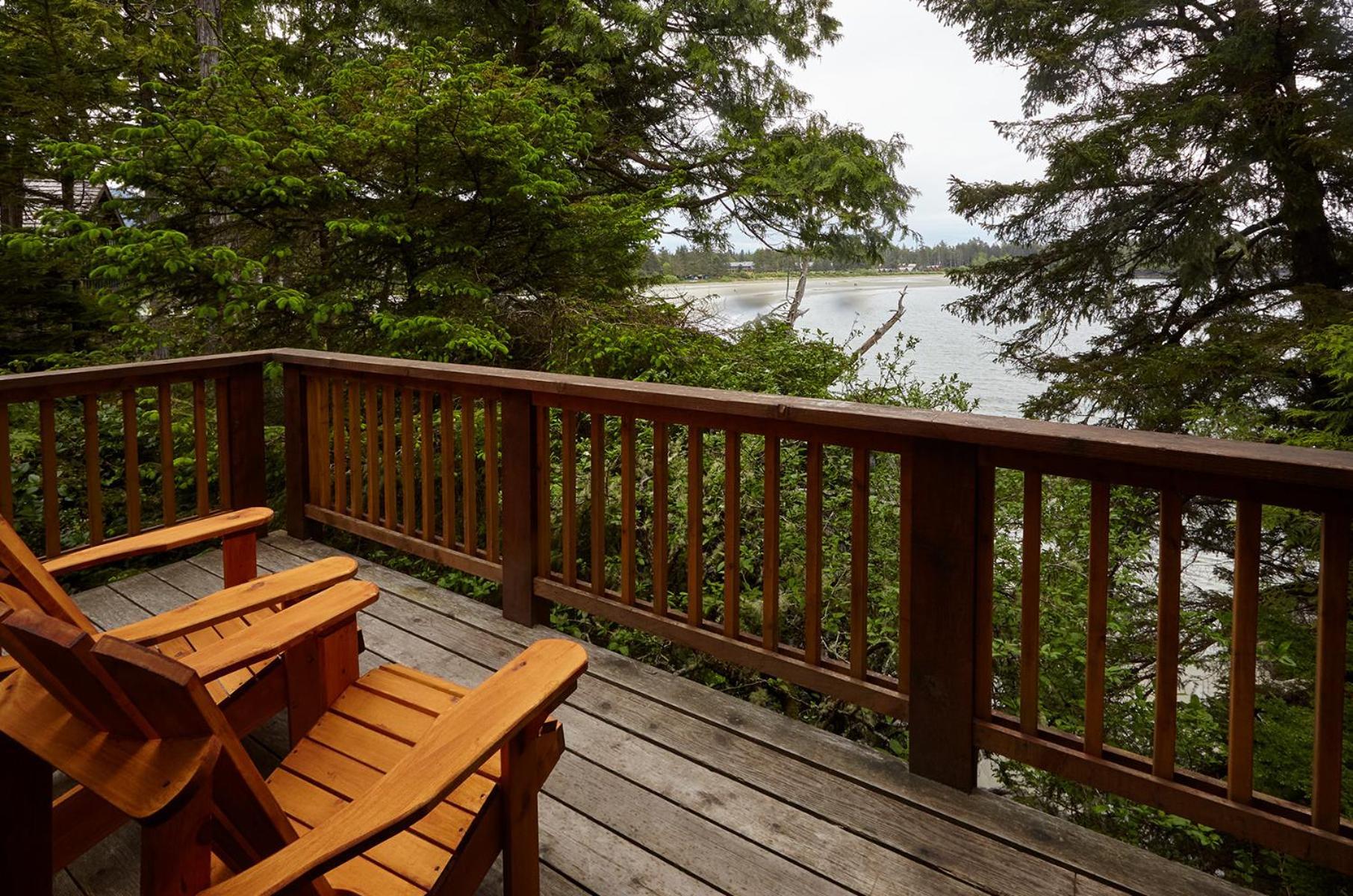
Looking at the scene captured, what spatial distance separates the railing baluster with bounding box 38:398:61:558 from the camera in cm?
311

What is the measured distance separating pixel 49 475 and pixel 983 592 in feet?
11.4

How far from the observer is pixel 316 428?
12.8ft

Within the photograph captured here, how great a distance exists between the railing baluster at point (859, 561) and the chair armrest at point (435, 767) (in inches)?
38.5

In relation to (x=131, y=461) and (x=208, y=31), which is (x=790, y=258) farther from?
(x=131, y=461)

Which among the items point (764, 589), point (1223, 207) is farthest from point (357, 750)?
point (1223, 207)

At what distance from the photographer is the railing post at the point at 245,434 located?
3.89m

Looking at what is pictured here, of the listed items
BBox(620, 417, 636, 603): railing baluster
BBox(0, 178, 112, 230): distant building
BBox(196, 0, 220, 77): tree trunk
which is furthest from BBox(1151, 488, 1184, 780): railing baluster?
BBox(196, 0, 220, 77): tree trunk

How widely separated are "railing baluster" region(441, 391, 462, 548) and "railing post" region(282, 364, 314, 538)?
3.82 feet

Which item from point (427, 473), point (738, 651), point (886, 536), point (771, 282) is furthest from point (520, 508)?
Result: point (771, 282)

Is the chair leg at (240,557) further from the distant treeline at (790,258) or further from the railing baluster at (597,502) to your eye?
the distant treeline at (790,258)

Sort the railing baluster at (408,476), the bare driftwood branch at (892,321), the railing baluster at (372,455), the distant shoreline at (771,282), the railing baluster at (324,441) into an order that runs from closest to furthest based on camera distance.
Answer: the railing baluster at (408,476), the railing baluster at (372,455), the railing baluster at (324,441), the distant shoreline at (771,282), the bare driftwood branch at (892,321)

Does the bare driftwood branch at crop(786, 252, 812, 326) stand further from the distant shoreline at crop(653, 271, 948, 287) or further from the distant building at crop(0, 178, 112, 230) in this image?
the distant building at crop(0, 178, 112, 230)

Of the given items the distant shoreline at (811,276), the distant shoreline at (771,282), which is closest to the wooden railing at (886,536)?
the distant shoreline at (771,282)

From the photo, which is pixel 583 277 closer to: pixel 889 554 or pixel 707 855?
pixel 889 554
